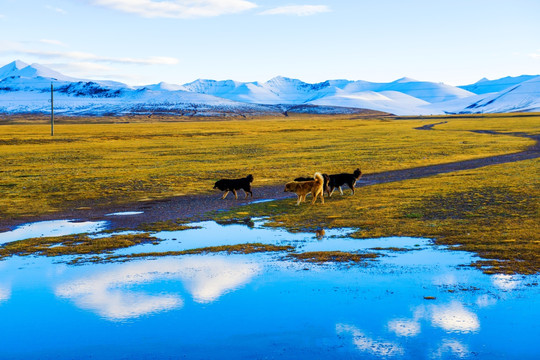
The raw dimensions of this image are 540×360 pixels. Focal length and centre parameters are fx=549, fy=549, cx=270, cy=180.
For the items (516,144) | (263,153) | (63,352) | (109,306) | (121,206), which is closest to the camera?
(63,352)

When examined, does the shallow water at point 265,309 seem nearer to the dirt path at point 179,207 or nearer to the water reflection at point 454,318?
the water reflection at point 454,318

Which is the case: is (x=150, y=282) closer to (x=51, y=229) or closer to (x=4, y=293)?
(x=4, y=293)

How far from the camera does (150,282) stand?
12.3 metres

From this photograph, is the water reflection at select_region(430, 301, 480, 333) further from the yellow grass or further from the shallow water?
the yellow grass

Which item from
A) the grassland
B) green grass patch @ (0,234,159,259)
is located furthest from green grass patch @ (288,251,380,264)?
green grass patch @ (0,234,159,259)

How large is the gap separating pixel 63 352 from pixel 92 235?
29.5 ft

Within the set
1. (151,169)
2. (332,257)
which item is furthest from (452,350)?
(151,169)

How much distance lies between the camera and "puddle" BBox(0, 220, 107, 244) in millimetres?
17750

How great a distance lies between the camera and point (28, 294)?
460 inches

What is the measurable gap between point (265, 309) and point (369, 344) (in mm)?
2386

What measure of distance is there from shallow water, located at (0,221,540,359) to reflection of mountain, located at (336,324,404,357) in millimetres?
31

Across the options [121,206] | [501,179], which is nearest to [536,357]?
[121,206]

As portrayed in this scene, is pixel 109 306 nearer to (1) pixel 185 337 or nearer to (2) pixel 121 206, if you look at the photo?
(1) pixel 185 337

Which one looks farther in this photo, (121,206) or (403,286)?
(121,206)
